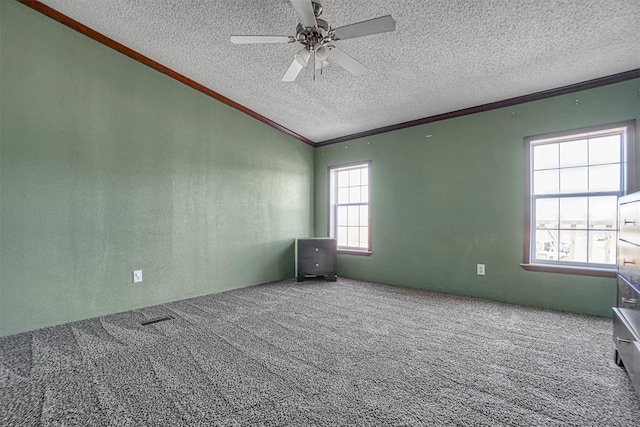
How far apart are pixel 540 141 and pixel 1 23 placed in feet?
16.7

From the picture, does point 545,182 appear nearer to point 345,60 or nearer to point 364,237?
point 364,237

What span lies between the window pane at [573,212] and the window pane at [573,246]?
7cm

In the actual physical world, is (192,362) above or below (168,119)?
below

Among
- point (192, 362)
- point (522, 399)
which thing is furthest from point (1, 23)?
point (522, 399)

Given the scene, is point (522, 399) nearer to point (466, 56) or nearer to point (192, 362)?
point (192, 362)

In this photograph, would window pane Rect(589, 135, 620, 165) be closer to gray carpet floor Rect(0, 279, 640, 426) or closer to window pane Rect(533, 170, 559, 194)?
window pane Rect(533, 170, 559, 194)

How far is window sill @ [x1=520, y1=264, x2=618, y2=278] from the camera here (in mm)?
2648

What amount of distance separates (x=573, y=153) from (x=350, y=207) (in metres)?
2.82

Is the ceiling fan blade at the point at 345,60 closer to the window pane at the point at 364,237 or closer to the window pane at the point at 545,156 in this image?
the window pane at the point at 545,156

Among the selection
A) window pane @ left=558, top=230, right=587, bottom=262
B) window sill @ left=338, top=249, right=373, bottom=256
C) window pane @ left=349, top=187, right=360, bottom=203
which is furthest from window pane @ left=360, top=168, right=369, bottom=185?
window pane @ left=558, top=230, right=587, bottom=262

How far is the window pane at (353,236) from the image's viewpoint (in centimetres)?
455

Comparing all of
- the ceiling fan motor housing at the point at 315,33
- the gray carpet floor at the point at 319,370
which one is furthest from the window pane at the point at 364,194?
the ceiling fan motor housing at the point at 315,33

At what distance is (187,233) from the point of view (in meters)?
3.33

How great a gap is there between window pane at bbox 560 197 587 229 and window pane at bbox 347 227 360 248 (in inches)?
100
